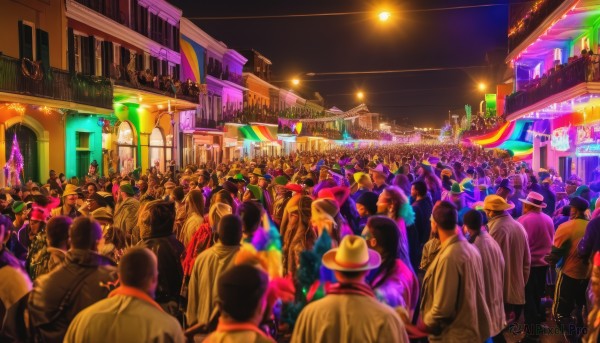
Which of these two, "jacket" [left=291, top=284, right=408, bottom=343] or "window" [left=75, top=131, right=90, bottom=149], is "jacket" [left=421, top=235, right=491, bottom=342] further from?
"window" [left=75, top=131, right=90, bottom=149]

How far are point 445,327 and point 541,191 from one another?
6.64 metres

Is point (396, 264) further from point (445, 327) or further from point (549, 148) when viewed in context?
point (549, 148)

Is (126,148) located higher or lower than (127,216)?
higher

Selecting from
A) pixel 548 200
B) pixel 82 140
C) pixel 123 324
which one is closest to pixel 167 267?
pixel 123 324

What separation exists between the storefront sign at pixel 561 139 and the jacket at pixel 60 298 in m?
20.4

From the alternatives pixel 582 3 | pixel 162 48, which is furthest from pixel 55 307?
pixel 162 48

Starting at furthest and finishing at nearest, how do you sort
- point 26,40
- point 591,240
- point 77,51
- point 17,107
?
point 77,51 < point 26,40 < point 17,107 < point 591,240

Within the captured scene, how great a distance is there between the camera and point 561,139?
866 inches

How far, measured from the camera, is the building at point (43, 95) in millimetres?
15750

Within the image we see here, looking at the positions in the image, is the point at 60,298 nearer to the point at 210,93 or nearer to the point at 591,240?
the point at 591,240

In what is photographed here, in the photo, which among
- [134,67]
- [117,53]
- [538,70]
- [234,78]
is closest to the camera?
[117,53]

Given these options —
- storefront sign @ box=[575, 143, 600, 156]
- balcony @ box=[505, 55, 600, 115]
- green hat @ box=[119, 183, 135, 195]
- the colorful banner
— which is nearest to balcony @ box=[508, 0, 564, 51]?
balcony @ box=[505, 55, 600, 115]

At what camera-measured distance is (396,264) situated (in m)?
4.16

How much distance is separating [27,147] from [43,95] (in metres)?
3.04
